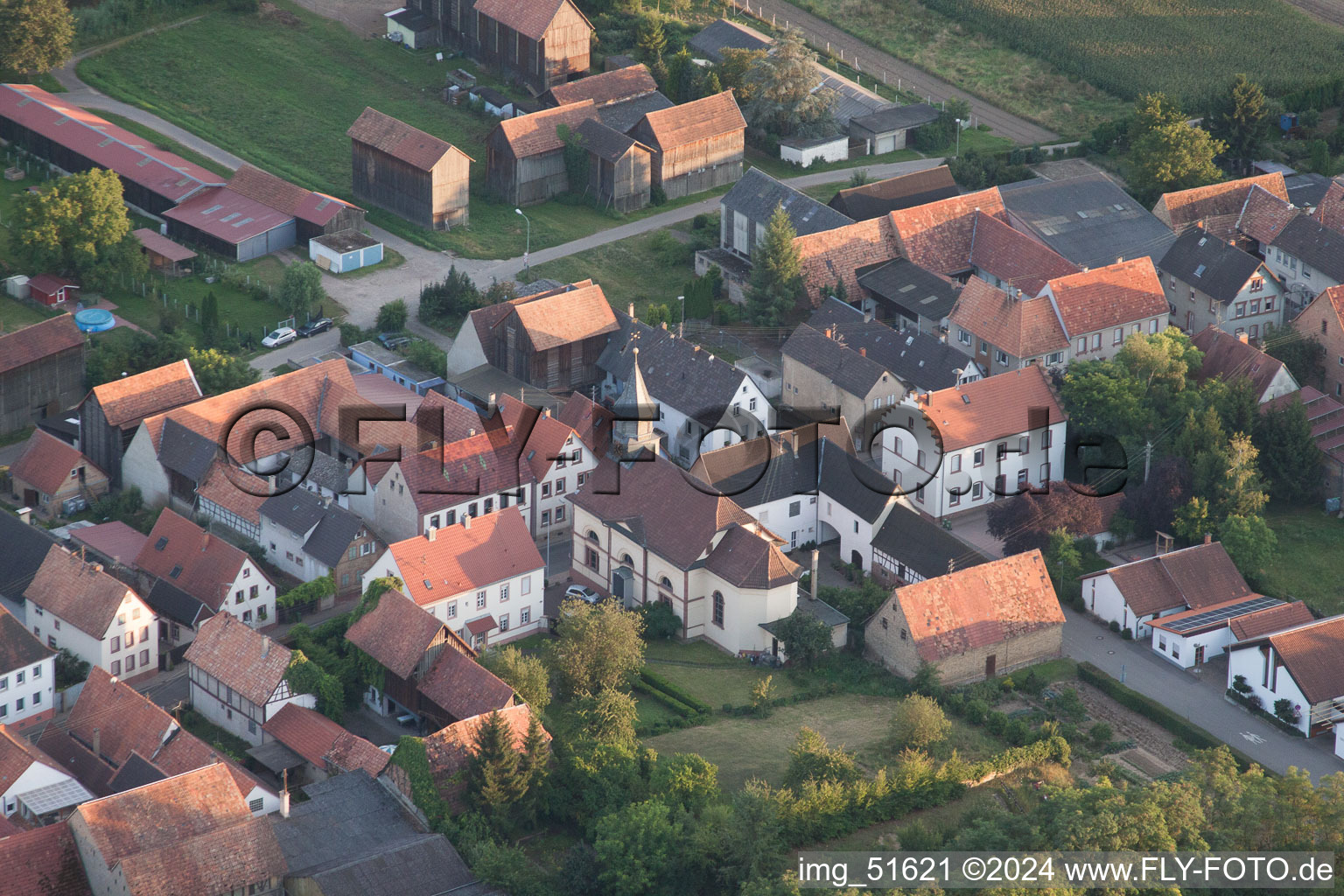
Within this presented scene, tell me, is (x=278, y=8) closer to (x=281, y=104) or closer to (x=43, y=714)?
(x=281, y=104)

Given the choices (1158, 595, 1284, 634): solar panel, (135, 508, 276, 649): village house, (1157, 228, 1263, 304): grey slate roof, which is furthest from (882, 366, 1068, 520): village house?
(135, 508, 276, 649): village house

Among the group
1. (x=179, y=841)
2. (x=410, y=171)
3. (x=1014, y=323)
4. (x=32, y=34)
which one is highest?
(x=1014, y=323)

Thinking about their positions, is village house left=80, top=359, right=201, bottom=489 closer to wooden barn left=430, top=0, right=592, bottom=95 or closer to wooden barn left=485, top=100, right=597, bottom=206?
wooden barn left=485, top=100, right=597, bottom=206

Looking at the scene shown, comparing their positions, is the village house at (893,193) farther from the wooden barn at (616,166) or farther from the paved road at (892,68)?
the paved road at (892,68)

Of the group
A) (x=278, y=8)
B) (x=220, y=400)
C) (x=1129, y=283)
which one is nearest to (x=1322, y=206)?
(x=1129, y=283)

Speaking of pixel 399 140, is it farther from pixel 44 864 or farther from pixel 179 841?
pixel 44 864

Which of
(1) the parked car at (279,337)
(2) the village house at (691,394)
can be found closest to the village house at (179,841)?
(2) the village house at (691,394)

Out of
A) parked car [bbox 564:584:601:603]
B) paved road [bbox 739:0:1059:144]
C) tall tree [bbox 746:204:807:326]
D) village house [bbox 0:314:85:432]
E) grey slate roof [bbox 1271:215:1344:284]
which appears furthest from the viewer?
paved road [bbox 739:0:1059:144]

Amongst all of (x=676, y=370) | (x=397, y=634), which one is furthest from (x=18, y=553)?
(x=676, y=370)
